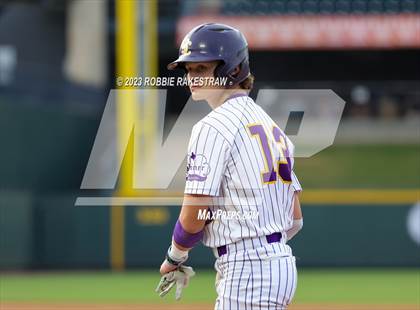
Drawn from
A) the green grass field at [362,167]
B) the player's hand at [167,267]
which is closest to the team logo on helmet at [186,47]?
the player's hand at [167,267]

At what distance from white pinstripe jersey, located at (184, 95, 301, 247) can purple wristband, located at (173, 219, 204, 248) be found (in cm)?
5

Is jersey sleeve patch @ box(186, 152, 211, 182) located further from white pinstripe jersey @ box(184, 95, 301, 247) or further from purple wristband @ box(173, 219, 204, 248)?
purple wristband @ box(173, 219, 204, 248)

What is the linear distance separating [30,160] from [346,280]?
17.7 ft

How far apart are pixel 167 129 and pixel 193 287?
5361mm

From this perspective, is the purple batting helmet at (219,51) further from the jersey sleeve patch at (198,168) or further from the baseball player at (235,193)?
the jersey sleeve patch at (198,168)

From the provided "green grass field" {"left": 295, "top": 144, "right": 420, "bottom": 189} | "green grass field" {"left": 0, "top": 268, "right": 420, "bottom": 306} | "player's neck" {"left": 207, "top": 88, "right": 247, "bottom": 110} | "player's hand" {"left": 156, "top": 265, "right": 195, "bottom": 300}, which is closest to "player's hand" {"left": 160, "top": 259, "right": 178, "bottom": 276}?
"player's hand" {"left": 156, "top": 265, "right": 195, "bottom": 300}

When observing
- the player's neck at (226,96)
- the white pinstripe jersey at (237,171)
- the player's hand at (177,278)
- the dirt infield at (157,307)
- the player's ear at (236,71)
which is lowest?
the dirt infield at (157,307)

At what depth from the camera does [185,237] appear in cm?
346

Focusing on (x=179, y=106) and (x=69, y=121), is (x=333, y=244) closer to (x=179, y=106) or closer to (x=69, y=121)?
(x=69, y=121)

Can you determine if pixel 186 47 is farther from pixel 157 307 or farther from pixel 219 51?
pixel 157 307

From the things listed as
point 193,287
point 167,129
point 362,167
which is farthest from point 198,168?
point 167,129

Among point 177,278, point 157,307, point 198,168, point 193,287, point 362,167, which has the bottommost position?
point 362,167

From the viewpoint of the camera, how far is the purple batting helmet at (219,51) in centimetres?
353

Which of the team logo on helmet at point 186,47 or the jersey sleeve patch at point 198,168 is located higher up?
the team logo on helmet at point 186,47
